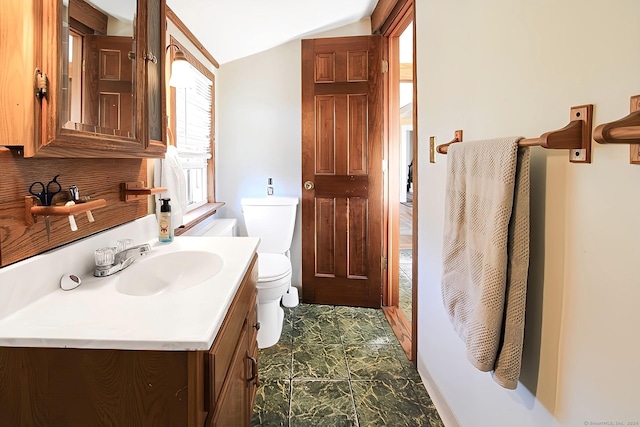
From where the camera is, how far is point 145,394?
704mm

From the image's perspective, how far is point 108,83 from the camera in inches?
42.7

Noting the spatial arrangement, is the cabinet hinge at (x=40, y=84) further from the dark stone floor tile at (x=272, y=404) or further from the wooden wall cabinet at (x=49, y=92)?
the dark stone floor tile at (x=272, y=404)

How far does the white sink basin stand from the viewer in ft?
3.91

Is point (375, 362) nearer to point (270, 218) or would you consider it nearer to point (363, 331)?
point (363, 331)

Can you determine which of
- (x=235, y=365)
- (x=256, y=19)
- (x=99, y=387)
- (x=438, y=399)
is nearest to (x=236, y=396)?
(x=235, y=365)

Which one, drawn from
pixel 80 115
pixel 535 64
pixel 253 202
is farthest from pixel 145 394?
pixel 253 202

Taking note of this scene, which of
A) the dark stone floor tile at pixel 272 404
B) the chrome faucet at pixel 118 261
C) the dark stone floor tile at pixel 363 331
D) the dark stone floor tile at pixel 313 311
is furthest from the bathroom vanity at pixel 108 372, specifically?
the dark stone floor tile at pixel 313 311

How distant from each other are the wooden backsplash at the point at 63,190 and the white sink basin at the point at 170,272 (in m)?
0.20

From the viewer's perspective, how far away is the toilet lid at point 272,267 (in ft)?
6.68

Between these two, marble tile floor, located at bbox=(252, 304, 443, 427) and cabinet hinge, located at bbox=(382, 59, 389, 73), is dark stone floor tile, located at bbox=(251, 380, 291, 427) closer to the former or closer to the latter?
marble tile floor, located at bbox=(252, 304, 443, 427)

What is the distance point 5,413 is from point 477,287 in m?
1.13

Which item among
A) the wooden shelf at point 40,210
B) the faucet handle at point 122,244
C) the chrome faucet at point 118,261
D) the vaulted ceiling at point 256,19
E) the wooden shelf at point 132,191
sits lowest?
the chrome faucet at point 118,261

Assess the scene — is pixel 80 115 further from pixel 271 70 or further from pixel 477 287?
pixel 271 70

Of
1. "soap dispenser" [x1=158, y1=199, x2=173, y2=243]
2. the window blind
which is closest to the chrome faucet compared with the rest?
"soap dispenser" [x1=158, y1=199, x2=173, y2=243]
